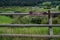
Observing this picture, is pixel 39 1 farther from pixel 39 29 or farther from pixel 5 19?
pixel 39 29

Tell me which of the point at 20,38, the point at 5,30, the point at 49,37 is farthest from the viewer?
the point at 5,30

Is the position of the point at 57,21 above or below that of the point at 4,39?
above

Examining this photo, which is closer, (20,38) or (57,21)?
(20,38)

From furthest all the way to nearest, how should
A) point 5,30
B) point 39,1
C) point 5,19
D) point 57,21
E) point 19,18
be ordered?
point 39,1 → point 5,19 → point 19,18 → point 57,21 → point 5,30

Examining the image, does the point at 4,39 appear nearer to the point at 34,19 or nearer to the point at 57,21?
the point at 34,19

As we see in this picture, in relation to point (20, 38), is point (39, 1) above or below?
above

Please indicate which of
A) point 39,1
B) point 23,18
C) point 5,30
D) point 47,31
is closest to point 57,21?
point 47,31

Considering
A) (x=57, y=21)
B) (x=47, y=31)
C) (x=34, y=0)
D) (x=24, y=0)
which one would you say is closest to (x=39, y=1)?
(x=34, y=0)

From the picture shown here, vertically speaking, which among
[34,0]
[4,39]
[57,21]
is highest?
[34,0]

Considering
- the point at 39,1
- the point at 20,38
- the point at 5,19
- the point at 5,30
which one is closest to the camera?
the point at 20,38
